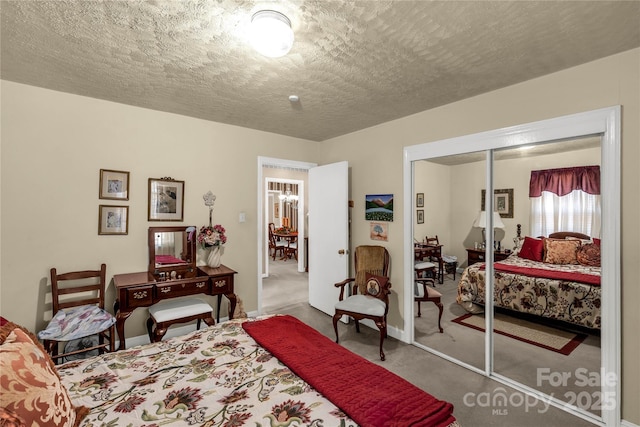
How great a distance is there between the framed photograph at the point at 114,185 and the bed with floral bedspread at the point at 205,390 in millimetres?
1839

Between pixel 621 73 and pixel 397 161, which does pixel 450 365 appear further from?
pixel 621 73

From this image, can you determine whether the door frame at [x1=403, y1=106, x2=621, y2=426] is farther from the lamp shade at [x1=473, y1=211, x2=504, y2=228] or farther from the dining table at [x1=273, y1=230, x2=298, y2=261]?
the dining table at [x1=273, y1=230, x2=298, y2=261]

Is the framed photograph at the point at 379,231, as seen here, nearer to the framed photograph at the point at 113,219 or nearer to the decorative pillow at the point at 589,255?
the decorative pillow at the point at 589,255

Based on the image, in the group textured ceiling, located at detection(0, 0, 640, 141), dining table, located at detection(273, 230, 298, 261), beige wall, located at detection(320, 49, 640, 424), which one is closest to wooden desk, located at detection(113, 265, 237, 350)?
textured ceiling, located at detection(0, 0, 640, 141)

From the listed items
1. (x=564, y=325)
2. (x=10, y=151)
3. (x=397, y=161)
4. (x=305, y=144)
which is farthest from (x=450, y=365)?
(x=10, y=151)

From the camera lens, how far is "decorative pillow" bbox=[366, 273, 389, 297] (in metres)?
3.26

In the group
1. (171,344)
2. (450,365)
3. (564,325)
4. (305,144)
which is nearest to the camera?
(171,344)

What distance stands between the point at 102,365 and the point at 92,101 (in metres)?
2.49

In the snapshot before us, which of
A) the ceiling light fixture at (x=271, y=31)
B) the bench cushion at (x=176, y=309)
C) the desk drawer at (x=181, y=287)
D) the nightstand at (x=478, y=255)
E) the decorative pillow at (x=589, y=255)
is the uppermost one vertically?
the ceiling light fixture at (x=271, y=31)

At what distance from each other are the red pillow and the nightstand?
116 mm

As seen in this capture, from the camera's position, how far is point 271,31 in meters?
1.57

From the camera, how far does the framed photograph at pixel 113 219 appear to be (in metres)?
2.90

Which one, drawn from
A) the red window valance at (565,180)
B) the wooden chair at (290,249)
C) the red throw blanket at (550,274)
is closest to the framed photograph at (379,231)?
the red throw blanket at (550,274)

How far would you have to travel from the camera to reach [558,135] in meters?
2.22
